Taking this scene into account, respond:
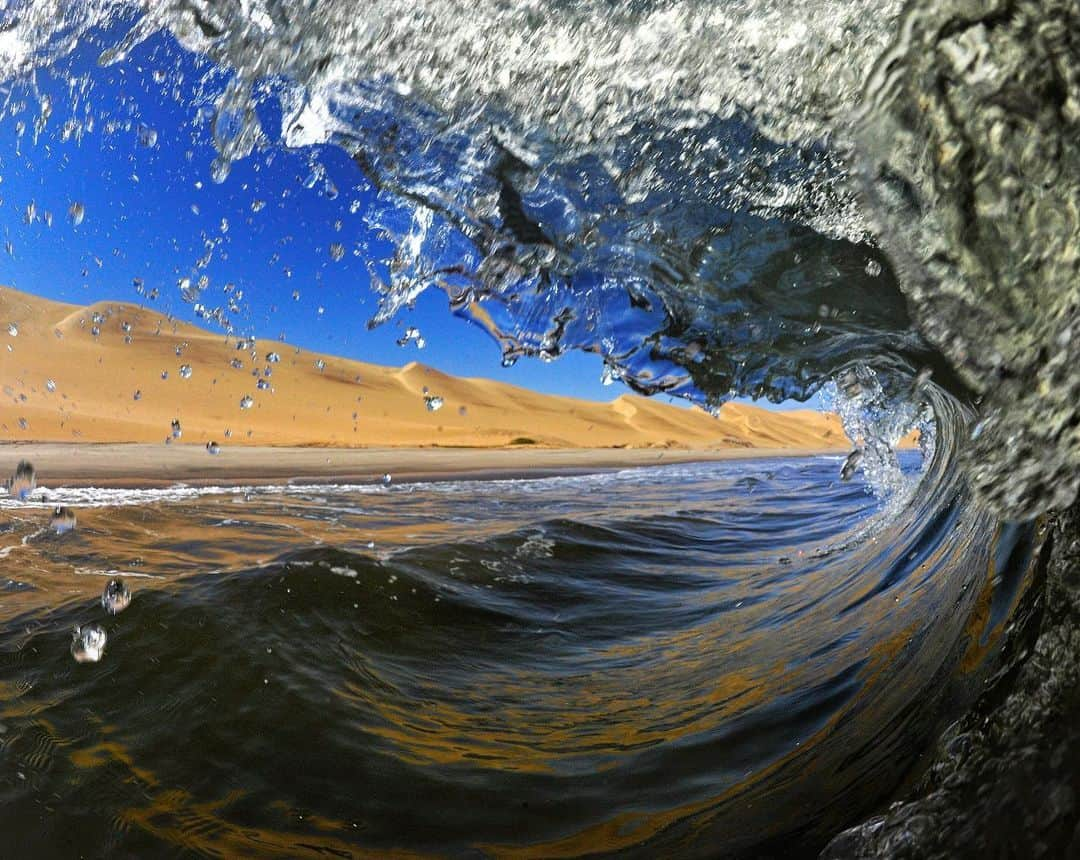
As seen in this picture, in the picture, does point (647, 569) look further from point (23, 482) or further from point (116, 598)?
point (23, 482)

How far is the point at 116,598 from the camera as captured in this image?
7.18 ft

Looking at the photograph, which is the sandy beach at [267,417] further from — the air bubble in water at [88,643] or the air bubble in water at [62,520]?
the air bubble in water at [88,643]

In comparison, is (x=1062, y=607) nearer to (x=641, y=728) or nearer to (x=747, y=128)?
(x=641, y=728)

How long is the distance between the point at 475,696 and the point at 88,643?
1075 mm

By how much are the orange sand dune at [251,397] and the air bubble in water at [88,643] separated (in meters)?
16.3

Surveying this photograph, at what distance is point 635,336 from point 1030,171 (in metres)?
1.85

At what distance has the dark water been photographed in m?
1.14

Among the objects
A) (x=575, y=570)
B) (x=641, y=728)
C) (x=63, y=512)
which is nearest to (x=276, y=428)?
(x=63, y=512)

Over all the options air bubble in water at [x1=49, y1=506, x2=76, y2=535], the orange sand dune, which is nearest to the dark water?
air bubble in water at [x1=49, y1=506, x2=76, y2=535]

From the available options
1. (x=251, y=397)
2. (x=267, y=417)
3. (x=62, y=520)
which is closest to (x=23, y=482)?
(x=62, y=520)

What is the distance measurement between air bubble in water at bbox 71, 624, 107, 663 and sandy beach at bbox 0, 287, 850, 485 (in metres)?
6.50

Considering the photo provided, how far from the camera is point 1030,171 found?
94 cm

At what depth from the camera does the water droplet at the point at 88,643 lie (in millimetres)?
1806

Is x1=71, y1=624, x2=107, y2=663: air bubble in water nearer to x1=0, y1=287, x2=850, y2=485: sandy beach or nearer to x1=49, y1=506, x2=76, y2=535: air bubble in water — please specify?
x1=49, y1=506, x2=76, y2=535: air bubble in water
